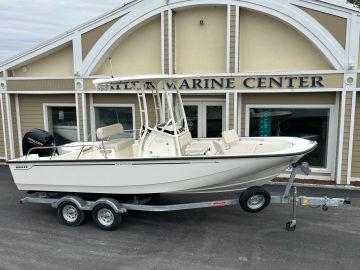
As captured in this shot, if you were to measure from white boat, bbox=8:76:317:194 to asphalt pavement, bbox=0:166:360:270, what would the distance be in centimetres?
74

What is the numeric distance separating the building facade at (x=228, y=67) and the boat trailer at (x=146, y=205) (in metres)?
3.02

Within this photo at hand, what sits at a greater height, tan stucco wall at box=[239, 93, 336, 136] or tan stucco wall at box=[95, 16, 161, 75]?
tan stucco wall at box=[95, 16, 161, 75]

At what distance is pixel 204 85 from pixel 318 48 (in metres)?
2.76

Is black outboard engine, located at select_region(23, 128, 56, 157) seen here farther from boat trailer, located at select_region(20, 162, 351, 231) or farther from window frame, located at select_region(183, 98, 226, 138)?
window frame, located at select_region(183, 98, 226, 138)

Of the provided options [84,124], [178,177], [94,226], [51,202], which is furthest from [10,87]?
[178,177]

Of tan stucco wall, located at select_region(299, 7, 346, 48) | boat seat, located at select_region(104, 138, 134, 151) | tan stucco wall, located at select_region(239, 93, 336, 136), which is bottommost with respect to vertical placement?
boat seat, located at select_region(104, 138, 134, 151)

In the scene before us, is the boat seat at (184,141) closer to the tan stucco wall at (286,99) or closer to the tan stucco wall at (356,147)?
the tan stucco wall at (286,99)

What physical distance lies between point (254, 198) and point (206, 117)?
4.24 m

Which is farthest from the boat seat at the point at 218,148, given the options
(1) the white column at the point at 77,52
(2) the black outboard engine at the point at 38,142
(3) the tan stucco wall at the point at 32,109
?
(3) the tan stucco wall at the point at 32,109

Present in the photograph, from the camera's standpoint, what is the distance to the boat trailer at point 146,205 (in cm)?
541

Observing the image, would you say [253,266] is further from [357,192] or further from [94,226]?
[357,192]

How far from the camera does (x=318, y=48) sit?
796 cm

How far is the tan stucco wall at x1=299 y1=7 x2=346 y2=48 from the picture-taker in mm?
7699

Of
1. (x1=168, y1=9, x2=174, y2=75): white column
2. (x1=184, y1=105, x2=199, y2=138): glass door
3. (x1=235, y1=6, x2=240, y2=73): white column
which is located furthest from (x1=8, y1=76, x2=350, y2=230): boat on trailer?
(x1=184, y1=105, x2=199, y2=138): glass door
